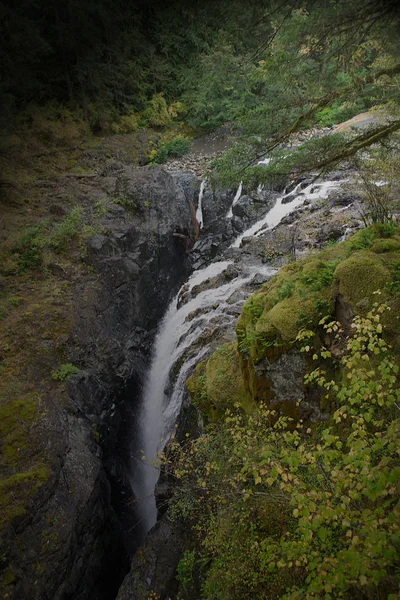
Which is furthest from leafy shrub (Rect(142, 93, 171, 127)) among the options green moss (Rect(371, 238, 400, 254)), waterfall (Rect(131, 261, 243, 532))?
green moss (Rect(371, 238, 400, 254))

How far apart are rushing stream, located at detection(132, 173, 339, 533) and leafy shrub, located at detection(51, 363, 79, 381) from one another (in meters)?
2.86

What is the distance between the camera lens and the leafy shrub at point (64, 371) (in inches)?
339

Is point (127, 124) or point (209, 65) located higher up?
point (127, 124)

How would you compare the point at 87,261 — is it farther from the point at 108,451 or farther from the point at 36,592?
the point at 36,592

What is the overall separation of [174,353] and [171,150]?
13.3m

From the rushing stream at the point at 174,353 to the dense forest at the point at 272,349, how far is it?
3.46ft

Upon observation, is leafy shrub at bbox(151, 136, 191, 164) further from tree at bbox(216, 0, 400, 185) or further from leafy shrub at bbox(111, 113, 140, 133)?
tree at bbox(216, 0, 400, 185)

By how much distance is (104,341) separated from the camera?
10.5 meters

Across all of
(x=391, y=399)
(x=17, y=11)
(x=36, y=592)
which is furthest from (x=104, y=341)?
(x=17, y=11)

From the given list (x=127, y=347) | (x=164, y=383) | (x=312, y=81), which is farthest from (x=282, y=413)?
(x=127, y=347)

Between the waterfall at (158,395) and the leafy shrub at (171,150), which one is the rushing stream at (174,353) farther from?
the leafy shrub at (171,150)

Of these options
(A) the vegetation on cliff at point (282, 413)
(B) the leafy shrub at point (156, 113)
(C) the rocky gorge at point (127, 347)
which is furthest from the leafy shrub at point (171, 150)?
(A) the vegetation on cliff at point (282, 413)

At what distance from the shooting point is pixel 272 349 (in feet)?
18.4

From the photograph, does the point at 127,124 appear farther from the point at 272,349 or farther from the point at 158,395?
the point at 272,349
